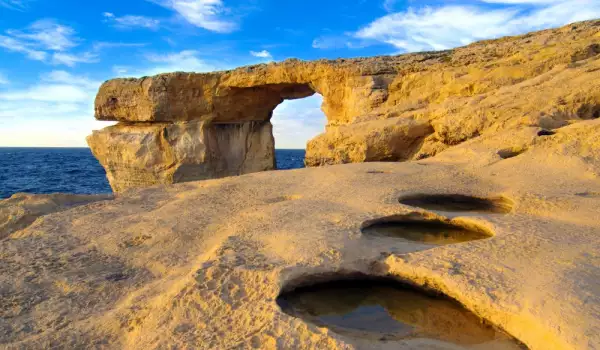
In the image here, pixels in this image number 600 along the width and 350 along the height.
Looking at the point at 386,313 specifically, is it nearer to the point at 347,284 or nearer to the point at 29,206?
the point at 347,284

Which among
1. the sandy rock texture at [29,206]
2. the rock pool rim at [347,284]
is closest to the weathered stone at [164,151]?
the sandy rock texture at [29,206]

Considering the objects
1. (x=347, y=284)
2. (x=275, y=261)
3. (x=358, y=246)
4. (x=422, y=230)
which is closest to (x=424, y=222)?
(x=422, y=230)

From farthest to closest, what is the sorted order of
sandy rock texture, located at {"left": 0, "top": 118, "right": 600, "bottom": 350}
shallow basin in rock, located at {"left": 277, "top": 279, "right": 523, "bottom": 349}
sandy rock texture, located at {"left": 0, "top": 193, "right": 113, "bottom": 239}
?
1. sandy rock texture, located at {"left": 0, "top": 193, "right": 113, "bottom": 239}
2. shallow basin in rock, located at {"left": 277, "top": 279, "right": 523, "bottom": 349}
3. sandy rock texture, located at {"left": 0, "top": 118, "right": 600, "bottom": 350}

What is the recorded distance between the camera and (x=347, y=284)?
3.02 metres

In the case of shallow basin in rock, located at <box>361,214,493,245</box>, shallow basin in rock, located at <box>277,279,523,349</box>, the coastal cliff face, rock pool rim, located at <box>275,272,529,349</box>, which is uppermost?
the coastal cliff face

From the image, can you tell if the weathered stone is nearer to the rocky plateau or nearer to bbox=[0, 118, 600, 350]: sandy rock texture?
the rocky plateau

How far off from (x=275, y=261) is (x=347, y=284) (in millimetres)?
538

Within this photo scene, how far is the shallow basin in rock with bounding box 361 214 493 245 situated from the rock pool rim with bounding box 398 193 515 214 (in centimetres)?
52

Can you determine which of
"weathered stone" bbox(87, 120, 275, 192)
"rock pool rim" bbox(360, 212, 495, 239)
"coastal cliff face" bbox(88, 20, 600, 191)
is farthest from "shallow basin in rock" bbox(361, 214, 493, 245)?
"weathered stone" bbox(87, 120, 275, 192)

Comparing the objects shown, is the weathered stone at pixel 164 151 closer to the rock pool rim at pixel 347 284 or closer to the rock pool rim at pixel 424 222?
the rock pool rim at pixel 424 222

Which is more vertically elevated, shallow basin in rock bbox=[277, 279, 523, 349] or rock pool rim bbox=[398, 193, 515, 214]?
rock pool rim bbox=[398, 193, 515, 214]

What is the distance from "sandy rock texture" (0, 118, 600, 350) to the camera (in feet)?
7.43

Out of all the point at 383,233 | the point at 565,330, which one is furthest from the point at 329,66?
the point at 565,330

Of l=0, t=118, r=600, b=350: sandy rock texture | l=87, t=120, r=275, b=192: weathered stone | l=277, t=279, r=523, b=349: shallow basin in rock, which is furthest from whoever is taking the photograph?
l=87, t=120, r=275, b=192: weathered stone
